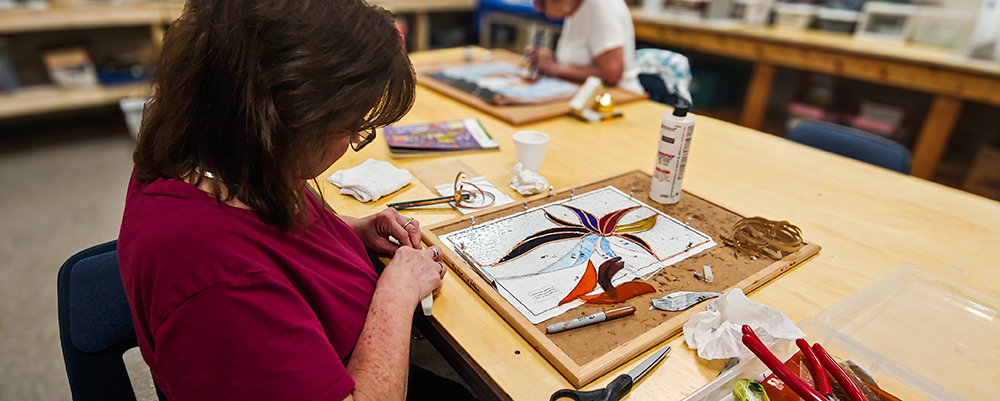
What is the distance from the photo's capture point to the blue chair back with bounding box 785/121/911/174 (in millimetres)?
1527

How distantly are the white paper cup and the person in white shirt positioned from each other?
99 cm

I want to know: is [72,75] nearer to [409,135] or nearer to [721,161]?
[409,135]

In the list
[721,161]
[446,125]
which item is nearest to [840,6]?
[721,161]

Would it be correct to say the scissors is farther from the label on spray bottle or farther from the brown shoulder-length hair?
the label on spray bottle

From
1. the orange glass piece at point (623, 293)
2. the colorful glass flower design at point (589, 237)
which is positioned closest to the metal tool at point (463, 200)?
the colorful glass flower design at point (589, 237)

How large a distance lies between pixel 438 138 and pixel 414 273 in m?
0.72

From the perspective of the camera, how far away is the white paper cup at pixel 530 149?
4.08 feet

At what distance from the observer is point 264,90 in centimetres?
58

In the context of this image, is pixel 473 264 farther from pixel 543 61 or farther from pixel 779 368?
pixel 543 61

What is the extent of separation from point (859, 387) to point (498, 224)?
62cm

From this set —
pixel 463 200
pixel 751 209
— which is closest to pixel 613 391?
pixel 463 200

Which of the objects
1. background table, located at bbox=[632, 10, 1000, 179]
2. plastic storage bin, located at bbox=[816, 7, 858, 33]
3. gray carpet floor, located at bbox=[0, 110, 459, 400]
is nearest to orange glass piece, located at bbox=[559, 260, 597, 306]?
gray carpet floor, located at bbox=[0, 110, 459, 400]

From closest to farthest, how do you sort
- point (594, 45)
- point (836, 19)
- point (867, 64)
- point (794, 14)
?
point (594, 45) → point (867, 64) → point (836, 19) → point (794, 14)

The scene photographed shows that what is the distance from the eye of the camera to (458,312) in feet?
2.63
